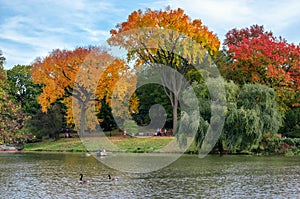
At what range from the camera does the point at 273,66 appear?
38.6m

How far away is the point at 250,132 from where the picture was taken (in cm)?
3278

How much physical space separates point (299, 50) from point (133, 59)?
49.6 feet

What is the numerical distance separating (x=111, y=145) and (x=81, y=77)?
7.83 meters

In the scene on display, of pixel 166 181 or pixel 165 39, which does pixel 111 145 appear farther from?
pixel 166 181

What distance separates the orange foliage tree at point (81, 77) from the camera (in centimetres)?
4562

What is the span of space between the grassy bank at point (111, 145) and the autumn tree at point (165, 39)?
2544 millimetres

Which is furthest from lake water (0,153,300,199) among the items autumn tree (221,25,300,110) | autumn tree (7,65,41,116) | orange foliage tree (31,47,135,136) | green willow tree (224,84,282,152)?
autumn tree (7,65,41,116)

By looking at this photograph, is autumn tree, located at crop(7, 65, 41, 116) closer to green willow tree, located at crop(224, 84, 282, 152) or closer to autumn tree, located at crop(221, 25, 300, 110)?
autumn tree, located at crop(221, 25, 300, 110)

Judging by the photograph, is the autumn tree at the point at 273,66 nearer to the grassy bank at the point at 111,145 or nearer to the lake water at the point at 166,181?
the grassy bank at the point at 111,145

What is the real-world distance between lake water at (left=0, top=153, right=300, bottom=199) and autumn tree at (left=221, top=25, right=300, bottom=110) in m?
11.4

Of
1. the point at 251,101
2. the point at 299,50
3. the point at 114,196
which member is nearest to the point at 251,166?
the point at 251,101

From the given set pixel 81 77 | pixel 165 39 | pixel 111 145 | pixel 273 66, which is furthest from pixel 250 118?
pixel 81 77

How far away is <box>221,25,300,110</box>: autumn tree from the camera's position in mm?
38531

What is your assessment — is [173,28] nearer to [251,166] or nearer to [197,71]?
[197,71]
